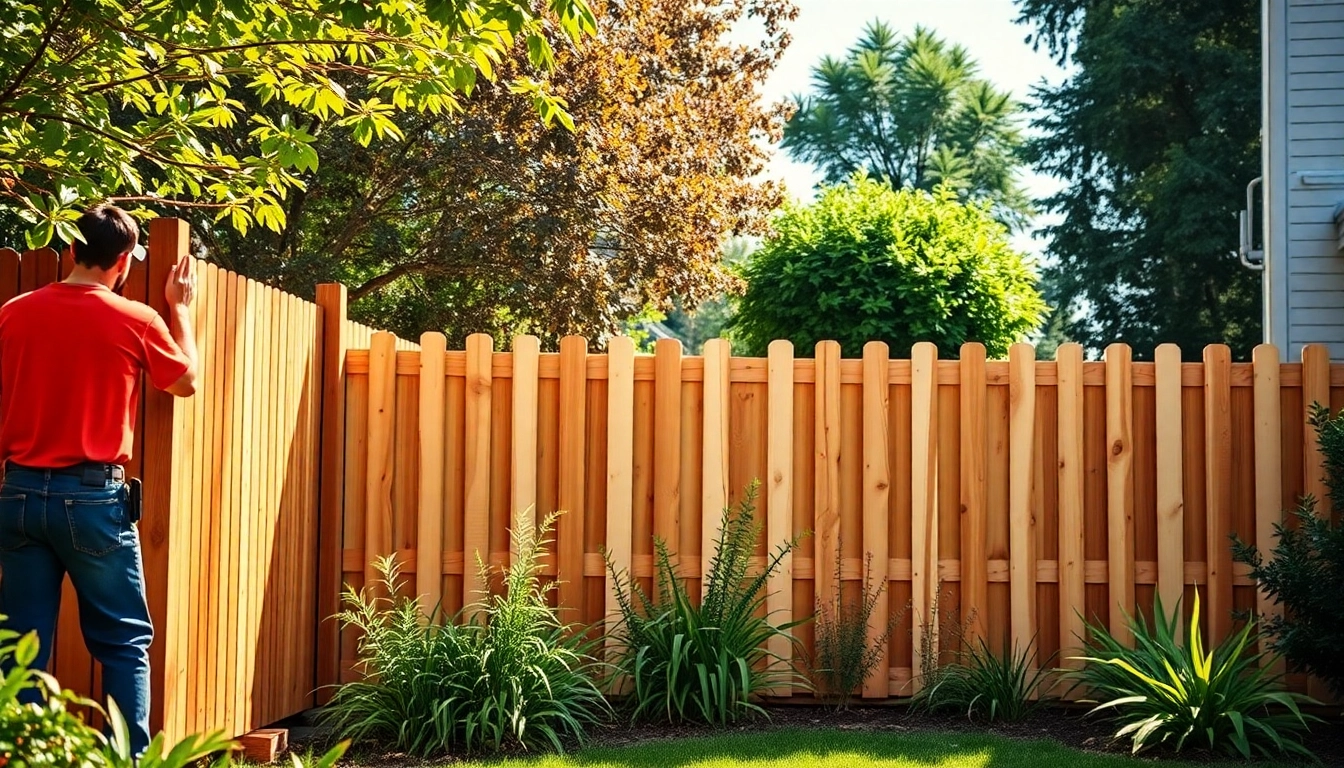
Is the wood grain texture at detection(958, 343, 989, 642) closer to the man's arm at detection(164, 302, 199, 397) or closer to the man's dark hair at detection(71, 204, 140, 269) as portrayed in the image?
the man's arm at detection(164, 302, 199, 397)

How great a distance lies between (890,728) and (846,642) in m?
0.48

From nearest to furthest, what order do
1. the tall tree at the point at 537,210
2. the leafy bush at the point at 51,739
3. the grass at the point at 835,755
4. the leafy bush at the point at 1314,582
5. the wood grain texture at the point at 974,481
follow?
the leafy bush at the point at 51,739 < the grass at the point at 835,755 < the leafy bush at the point at 1314,582 < the wood grain texture at the point at 974,481 < the tall tree at the point at 537,210

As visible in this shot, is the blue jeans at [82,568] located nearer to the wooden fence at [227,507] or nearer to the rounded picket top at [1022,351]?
the wooden fence at [227,507]

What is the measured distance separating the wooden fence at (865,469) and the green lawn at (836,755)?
89 cm

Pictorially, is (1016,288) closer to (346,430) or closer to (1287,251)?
(1287,251)

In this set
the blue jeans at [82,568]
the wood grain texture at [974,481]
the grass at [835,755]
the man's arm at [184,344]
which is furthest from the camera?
the wood grain texture at [974,481]

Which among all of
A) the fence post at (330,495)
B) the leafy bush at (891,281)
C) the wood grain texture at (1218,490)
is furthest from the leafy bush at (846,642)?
the leafy bush at (891,281)

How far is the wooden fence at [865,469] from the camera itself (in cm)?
615

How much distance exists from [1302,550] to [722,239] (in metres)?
10.9

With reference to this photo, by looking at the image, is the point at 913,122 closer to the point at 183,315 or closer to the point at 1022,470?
the point at 1022,470

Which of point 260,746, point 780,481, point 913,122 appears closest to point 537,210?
point 780,481

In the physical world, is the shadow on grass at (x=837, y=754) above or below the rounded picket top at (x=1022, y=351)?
below

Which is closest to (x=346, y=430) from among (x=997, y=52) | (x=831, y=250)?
(x=831, y=250)

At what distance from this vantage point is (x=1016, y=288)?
14258 mm
